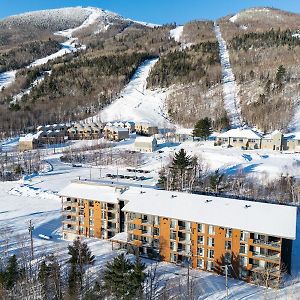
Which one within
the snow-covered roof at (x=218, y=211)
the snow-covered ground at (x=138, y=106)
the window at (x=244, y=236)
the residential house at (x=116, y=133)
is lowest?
the window at (x=244, y=236)

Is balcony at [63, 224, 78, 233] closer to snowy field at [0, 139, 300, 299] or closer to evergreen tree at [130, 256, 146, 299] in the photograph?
snowy field at [0, 139, 300, 299]

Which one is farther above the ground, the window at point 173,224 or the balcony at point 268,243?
the window at point 173,224

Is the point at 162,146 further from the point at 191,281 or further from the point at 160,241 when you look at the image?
the point at 191,281

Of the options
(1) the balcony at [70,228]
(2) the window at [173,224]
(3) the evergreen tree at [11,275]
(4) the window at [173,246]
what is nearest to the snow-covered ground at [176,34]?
(1) the balcony at [70,228]

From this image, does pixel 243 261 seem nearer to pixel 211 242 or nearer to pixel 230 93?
pixel 211 242

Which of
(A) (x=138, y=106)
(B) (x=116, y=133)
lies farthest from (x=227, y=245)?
(A) (x=138, y=106)

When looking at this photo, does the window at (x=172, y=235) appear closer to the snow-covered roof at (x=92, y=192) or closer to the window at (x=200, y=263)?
the window at (x=200, y=263)

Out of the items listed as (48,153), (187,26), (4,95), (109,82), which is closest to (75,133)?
(48,153)
